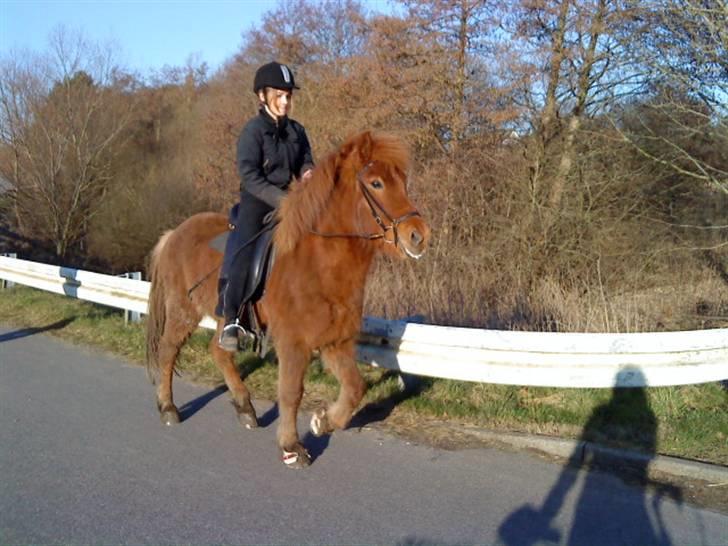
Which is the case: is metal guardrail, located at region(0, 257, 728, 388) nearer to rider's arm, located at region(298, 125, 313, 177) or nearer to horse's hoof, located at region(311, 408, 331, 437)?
horse's hoof, located at region(311, 408, 331, 437)

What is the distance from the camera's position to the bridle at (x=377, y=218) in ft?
14.8

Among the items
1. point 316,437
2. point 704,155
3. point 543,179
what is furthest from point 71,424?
point 704,155

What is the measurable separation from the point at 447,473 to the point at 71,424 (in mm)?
3242

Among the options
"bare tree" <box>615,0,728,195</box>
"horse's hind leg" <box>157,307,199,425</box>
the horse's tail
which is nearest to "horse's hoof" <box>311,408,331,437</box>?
"horse's hind leg" <box>157,307,199,425</box>

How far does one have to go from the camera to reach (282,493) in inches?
169

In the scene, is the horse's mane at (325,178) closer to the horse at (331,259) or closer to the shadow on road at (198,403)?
the horse at (331,259)

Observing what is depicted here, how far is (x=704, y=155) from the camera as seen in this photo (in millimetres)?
12336

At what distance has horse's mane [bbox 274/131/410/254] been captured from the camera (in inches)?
188

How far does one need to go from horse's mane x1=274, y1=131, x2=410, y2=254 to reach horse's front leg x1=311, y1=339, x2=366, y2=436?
868mm

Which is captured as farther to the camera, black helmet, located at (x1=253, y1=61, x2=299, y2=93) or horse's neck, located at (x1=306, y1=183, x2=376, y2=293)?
black helmet, located at (x1=253, y1=61, x2=299, y2=93)

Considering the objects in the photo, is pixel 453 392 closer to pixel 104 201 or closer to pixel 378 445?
pixel 378 445

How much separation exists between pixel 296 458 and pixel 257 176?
2.21 meters

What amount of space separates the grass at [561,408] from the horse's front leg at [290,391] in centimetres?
115

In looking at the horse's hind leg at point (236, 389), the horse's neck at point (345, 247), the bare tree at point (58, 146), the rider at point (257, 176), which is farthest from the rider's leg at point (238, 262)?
the bare tree at point (58, 146)
